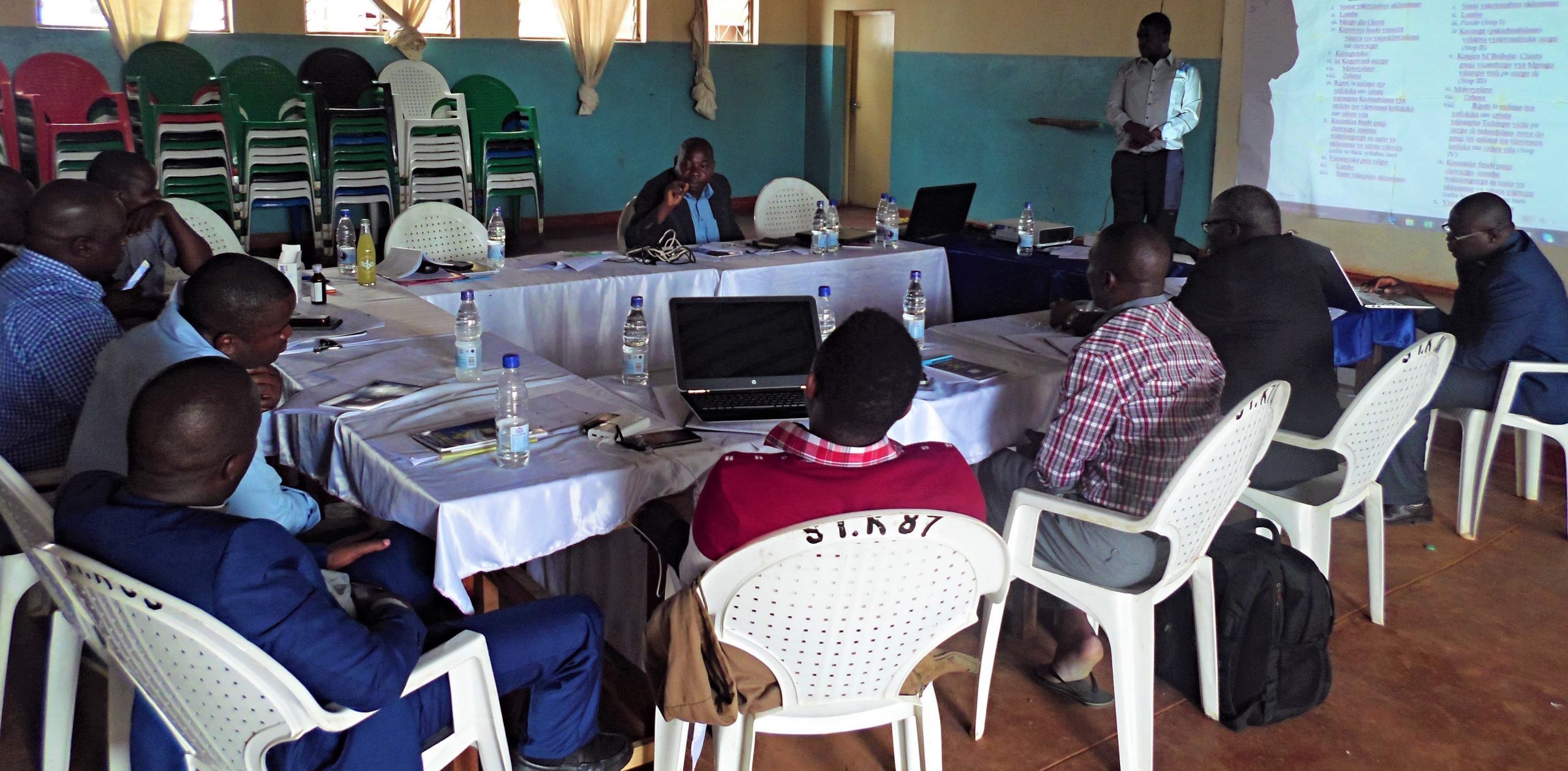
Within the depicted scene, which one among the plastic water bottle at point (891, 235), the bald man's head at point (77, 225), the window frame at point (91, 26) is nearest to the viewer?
the bald man's head at point (77, 225)

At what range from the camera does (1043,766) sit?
2.50 metres

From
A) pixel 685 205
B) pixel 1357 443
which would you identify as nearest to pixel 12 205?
pixel 685 205

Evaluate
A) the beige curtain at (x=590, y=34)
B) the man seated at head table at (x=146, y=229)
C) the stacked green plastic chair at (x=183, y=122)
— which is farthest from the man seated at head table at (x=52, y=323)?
the beige curtain at (x=590, y=34)

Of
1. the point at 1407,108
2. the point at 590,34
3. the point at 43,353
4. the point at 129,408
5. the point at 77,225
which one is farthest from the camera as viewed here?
the point at 590,34

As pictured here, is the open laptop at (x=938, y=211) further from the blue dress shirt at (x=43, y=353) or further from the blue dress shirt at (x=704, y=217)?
the blue dress shirt at (x=43, y=353)

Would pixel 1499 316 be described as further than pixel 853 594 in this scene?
Yes

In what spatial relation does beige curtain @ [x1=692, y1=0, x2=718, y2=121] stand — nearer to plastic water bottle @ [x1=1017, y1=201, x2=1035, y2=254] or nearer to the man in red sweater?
plastic water bottle @ [x1=1017, y1=201, x2=1035, y2=254]

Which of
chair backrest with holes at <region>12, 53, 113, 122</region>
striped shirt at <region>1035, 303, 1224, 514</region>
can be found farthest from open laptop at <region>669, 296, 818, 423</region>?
chair backrest with holes at <region>12, 53, 113, 122</region>

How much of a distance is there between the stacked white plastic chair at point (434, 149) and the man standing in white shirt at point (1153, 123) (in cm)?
382

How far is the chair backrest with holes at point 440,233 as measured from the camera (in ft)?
14.5

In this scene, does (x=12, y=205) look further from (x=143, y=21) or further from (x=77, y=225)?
(x=143, y=21)

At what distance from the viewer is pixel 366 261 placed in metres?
3.73

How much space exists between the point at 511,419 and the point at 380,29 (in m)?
6.66

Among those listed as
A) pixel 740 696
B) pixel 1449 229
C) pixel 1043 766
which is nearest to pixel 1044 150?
pixel 1449 229
